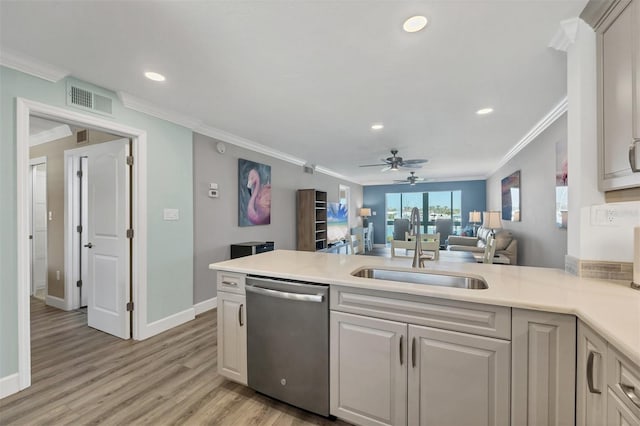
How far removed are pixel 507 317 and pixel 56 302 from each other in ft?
17.1

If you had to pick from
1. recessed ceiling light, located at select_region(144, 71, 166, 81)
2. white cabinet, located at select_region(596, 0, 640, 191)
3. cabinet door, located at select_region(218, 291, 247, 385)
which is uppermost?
recessed ceiling light, located at select_region(144, 71, 166, 81)

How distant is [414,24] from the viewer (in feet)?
5.25

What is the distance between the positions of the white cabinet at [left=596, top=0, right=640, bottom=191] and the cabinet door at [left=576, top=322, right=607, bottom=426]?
2.88 ft

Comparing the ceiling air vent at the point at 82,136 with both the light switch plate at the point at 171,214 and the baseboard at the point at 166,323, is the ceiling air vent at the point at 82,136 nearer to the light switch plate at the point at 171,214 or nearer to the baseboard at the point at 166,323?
the light switch plate at the point at 171,214

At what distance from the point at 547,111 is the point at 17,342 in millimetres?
5438

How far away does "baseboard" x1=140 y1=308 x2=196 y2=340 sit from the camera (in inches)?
109

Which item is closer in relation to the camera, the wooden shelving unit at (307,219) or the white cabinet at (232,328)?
the white cabinet at (232,328)

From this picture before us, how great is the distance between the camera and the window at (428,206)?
9.22 meters

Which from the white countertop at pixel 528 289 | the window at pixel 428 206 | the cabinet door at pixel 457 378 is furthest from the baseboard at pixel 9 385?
the window at pixel 428 206

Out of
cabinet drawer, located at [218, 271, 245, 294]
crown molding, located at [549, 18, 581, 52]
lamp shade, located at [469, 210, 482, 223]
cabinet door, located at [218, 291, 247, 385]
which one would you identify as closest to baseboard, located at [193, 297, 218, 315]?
cabinet door, located at [218, 291, 247, 385]

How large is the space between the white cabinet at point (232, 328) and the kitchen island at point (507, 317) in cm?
27

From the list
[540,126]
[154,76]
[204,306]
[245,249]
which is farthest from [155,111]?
[540,126]

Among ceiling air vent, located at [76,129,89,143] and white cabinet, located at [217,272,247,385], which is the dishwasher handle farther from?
ceiling air vent, located at [76,129,89,143]

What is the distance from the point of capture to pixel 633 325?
904 mm
